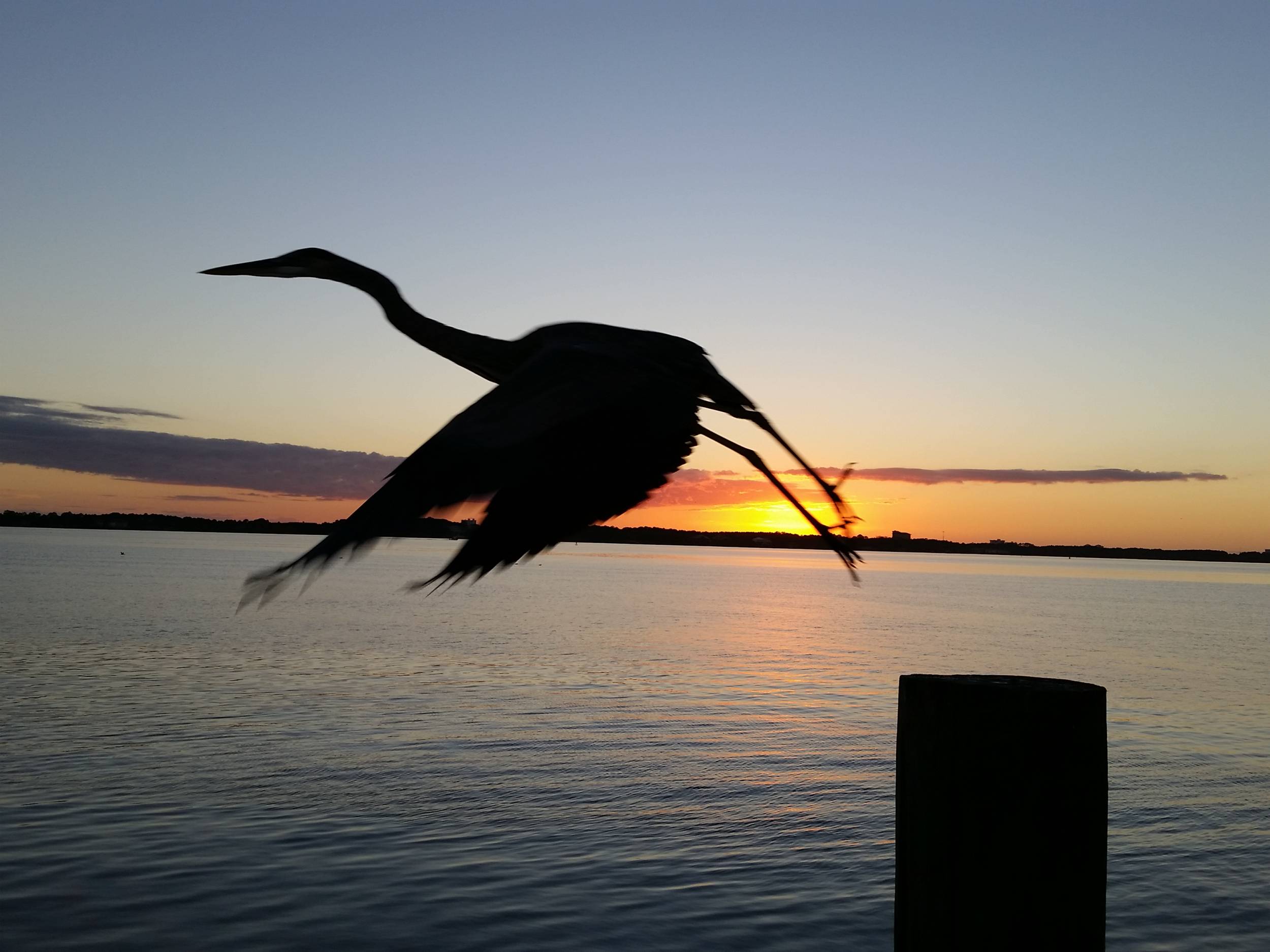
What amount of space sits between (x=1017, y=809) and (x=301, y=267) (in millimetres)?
2855

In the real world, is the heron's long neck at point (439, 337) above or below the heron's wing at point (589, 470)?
above

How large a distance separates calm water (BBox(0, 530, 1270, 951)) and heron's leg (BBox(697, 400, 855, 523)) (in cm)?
91

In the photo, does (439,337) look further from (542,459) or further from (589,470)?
(542,459)

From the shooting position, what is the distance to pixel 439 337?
321cm

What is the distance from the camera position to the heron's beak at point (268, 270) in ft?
12.0

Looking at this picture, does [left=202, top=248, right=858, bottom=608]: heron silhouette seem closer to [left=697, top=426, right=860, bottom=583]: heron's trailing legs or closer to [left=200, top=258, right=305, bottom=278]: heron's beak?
[left=697, top=426, right=860, bottom=583]: heron's trailing legs

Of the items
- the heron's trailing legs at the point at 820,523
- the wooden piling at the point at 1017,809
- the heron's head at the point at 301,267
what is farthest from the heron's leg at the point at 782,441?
the heron's head at the point at 301,267

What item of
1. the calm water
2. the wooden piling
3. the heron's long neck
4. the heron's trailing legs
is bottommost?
the calm water

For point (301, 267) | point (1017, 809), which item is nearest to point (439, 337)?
point (301, 267)

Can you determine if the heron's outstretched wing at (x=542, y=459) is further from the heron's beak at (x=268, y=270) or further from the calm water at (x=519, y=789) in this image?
the heron's beak at (x=268, y=270)

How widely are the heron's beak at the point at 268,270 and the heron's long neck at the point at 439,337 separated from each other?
0.78 feet

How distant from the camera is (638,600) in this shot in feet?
185

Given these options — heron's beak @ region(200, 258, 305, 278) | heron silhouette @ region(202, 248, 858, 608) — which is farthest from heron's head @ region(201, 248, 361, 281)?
heron silhouette @ region(202, 248, 858, 608)

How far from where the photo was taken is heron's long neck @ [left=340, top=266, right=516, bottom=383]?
9.93 ft
